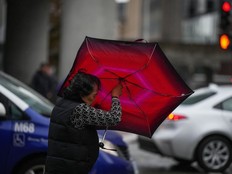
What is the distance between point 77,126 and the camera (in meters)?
4.95

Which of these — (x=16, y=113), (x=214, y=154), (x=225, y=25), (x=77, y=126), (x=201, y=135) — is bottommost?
(x=214, y=154)

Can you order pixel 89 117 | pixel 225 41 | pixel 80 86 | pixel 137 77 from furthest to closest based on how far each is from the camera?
pixel 225 41 → pixel 137 77 → pixel 80 86 → pixel 89 117

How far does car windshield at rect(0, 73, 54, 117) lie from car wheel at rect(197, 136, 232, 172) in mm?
3911

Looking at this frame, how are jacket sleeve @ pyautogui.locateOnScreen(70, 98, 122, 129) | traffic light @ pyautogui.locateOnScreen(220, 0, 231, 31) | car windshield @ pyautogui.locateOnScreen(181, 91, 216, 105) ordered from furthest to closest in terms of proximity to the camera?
traffic light @ pyautogui.locateOnScreen(220, 0, 231, 31)
car windshield @ pyautogui.locateOnScreen(181, 91, 216, 105)
jacket sleeve @ pyautogui.locateOnScreen(70, 98, 122, 129)

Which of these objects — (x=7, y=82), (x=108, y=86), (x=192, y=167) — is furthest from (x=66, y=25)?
(x=108, y=86)

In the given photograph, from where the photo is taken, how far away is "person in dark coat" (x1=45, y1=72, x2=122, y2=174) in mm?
4953

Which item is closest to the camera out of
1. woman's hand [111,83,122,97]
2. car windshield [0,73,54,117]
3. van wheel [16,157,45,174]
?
woman's hand [111,83,122,97]

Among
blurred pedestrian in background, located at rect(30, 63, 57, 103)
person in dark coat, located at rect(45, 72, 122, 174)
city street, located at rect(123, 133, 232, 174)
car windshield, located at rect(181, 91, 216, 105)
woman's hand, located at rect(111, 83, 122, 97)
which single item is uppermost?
woman's hand, located at rect(111, 83, 122, 97)

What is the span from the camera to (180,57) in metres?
63.8

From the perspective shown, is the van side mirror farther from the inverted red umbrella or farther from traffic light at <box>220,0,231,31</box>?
traffic light at <box>220,0,231,31</box>

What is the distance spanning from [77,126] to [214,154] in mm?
6908

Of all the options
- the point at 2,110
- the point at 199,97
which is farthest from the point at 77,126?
the point at 199,97

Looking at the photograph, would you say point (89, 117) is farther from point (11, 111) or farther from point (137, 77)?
point (11, 111)

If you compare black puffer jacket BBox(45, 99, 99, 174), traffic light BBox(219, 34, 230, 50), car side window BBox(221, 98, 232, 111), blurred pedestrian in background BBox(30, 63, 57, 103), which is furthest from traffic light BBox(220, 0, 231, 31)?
black puffer jacket BBox(45, 99, 99, 174)
